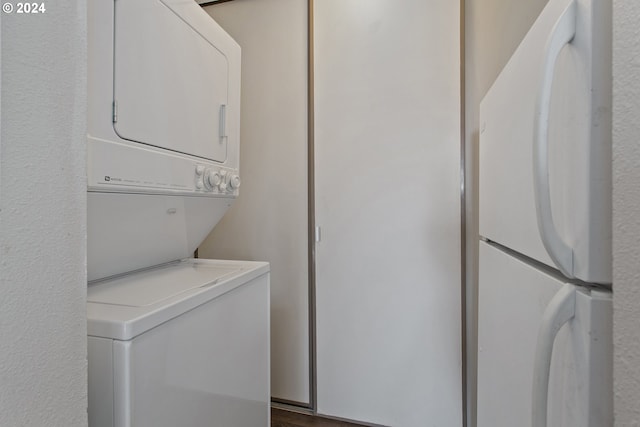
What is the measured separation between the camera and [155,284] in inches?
42.8

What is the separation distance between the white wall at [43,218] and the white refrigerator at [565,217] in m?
0.76

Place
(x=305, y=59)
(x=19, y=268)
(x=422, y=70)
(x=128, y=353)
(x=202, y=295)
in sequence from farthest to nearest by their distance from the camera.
Answer: (x=305, y=59) < (x=422, y=70) < (x=202, y=295) < (x=128, y=353) < (x=19, y=268)

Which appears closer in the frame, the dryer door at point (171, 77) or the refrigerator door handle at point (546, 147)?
the refrigerator door handle at point (546, 147)

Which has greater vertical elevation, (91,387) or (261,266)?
(261,266)

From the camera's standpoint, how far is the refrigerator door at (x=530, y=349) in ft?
1.42

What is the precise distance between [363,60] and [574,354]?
2020mm

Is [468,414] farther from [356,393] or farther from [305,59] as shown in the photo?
[305,59]

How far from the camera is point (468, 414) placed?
1.83 m

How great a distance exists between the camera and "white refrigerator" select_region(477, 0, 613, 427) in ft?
1.41

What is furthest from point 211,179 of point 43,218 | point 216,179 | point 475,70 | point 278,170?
point 475,70

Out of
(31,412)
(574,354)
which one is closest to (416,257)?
(574,354)

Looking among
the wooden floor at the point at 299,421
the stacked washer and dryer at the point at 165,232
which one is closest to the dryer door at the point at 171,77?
Result: the stacked washer and dryer at the point at 165,232

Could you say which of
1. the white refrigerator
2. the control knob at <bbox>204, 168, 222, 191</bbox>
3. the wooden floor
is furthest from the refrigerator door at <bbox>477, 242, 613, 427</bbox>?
the wooden floor

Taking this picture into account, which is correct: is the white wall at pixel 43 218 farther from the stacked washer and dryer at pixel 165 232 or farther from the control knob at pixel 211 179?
the control knob at pixel 211 179
